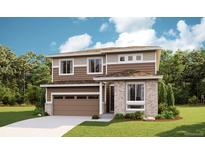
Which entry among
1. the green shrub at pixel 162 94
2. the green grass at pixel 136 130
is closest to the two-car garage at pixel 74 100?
the green shrub at pixel 162 94

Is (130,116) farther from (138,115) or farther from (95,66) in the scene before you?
(95,66)

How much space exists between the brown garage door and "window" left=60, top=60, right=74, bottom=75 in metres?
2.25

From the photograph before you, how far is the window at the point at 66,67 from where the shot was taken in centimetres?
2202

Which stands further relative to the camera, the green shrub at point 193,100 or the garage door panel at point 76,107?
the green shrub at point 193,100

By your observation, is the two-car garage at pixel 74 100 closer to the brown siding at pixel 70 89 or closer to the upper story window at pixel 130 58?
the brown siding at pixel 70 89

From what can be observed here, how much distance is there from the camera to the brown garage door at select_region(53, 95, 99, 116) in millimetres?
19938
